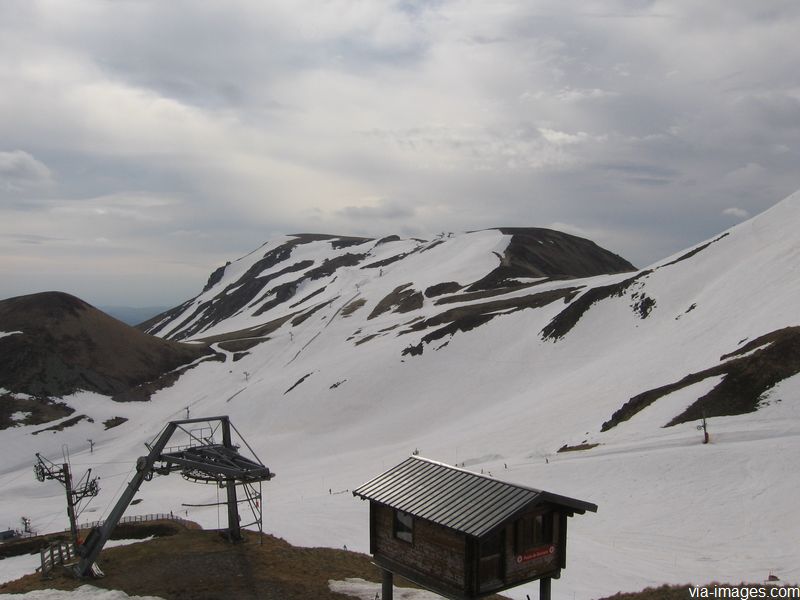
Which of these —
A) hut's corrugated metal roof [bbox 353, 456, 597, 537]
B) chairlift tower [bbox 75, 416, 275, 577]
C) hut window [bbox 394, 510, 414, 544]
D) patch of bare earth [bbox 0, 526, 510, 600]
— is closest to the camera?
hut's corrugated metal roof [bbox 353, 456, 597, 537]

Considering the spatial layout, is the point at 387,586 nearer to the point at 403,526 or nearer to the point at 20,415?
the point at 403,526

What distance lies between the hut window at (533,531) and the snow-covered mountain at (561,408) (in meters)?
6.75

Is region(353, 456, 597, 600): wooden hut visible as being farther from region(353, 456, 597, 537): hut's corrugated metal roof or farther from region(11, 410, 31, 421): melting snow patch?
region(11, 410, 31, 421): melting snow patch

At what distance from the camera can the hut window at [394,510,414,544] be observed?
19.7 m

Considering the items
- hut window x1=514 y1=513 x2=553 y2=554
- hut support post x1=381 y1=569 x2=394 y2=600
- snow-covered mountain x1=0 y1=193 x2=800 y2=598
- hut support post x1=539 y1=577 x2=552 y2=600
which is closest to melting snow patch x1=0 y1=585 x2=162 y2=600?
hut support post x1=381 y1=569 x2=394 y2=600

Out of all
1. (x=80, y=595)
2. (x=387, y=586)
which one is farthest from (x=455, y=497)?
(x=80, y=595)

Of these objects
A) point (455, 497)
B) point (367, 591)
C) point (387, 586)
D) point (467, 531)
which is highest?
point (455, 497)

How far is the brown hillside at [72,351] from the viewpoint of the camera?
100 metres

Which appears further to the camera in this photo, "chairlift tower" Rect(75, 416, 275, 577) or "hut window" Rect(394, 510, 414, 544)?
"chairlift tower" Rect(75, 416, 275, 577)

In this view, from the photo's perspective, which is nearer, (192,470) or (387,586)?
(387,586)

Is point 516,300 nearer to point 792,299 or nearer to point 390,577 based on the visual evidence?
point 792,299

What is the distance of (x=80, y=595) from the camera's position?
24344mm

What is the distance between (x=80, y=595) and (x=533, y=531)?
18695 millimetres

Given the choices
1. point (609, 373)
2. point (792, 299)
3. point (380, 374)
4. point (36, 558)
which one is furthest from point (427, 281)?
point (36, 558)
